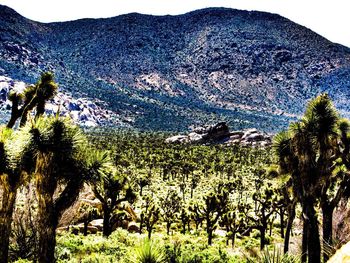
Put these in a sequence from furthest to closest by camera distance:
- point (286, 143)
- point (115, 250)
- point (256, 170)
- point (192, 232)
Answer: point (256, 170)
point (192, 232)
point (115, 250)
point (286, 143)

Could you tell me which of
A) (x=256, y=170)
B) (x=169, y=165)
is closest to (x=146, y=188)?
(x=169, y=165)

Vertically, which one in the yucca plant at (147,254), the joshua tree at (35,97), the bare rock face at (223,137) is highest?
the bare rock face at (223,137)

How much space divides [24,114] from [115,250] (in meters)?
8.23

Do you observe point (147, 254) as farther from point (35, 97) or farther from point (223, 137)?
point (223, 137)

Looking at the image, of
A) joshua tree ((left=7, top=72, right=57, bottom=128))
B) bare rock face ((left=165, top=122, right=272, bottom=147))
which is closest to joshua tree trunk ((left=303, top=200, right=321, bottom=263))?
joshua tree ((left=7, top=72, right=57, bottom=128))

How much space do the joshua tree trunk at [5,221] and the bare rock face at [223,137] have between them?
13228cm

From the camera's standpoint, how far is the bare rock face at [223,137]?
486 feet

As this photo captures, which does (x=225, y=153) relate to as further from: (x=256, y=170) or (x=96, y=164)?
(x=96, y=164)

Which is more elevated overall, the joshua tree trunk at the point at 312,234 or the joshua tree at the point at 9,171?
the joshua tree at the point at 9,171

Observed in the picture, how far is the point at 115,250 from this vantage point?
2125 centimetres

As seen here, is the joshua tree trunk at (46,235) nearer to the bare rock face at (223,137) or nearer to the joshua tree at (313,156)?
the joshua tree at (313,156)

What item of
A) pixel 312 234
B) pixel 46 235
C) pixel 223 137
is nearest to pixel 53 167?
pixel 46 235

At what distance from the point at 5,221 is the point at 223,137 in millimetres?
146470

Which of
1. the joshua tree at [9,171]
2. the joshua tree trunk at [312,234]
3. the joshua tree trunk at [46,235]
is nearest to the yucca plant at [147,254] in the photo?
the joshua tree trunk at [46,235]
